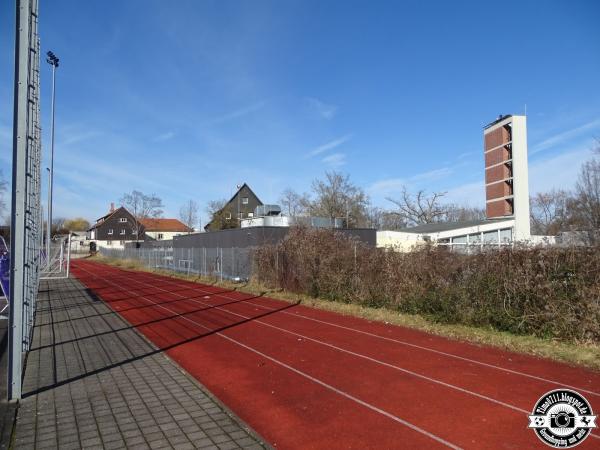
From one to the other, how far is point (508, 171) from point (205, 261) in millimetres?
26793

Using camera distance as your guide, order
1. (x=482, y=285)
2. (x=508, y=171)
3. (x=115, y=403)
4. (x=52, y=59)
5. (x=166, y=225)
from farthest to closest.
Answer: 1. (x=166, y=225)
2. (x=508, y=171)
3. (x=52, y=59)
4. (x=482, y=285)
5. (x=115, y=403)

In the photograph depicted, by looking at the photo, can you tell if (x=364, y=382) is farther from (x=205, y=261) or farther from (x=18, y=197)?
(x=205, y=261)

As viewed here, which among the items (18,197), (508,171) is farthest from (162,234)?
(18,197)

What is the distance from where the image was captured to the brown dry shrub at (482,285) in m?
9.62

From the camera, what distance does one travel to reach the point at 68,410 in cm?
568

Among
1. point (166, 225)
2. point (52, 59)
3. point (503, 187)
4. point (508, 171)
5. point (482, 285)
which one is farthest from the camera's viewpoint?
point (166, 225)

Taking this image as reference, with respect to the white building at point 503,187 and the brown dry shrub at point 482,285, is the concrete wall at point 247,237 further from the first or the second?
the brown dry shrub at point 482,285

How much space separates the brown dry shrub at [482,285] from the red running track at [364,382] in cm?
145

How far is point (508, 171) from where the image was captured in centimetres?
3956

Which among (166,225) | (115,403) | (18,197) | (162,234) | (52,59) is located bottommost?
(115,403)

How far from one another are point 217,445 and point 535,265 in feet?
28.2

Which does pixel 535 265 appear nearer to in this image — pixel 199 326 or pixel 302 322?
pixel 302 322

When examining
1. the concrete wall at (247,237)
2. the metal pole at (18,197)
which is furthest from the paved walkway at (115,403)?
the concrete wall at (247,237)

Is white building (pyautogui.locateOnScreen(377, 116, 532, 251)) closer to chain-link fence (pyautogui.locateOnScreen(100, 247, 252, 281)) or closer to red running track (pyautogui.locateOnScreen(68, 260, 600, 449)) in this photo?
chain-link fence (pyautogui.locateOnScreen(100, 247, 252, 281))
